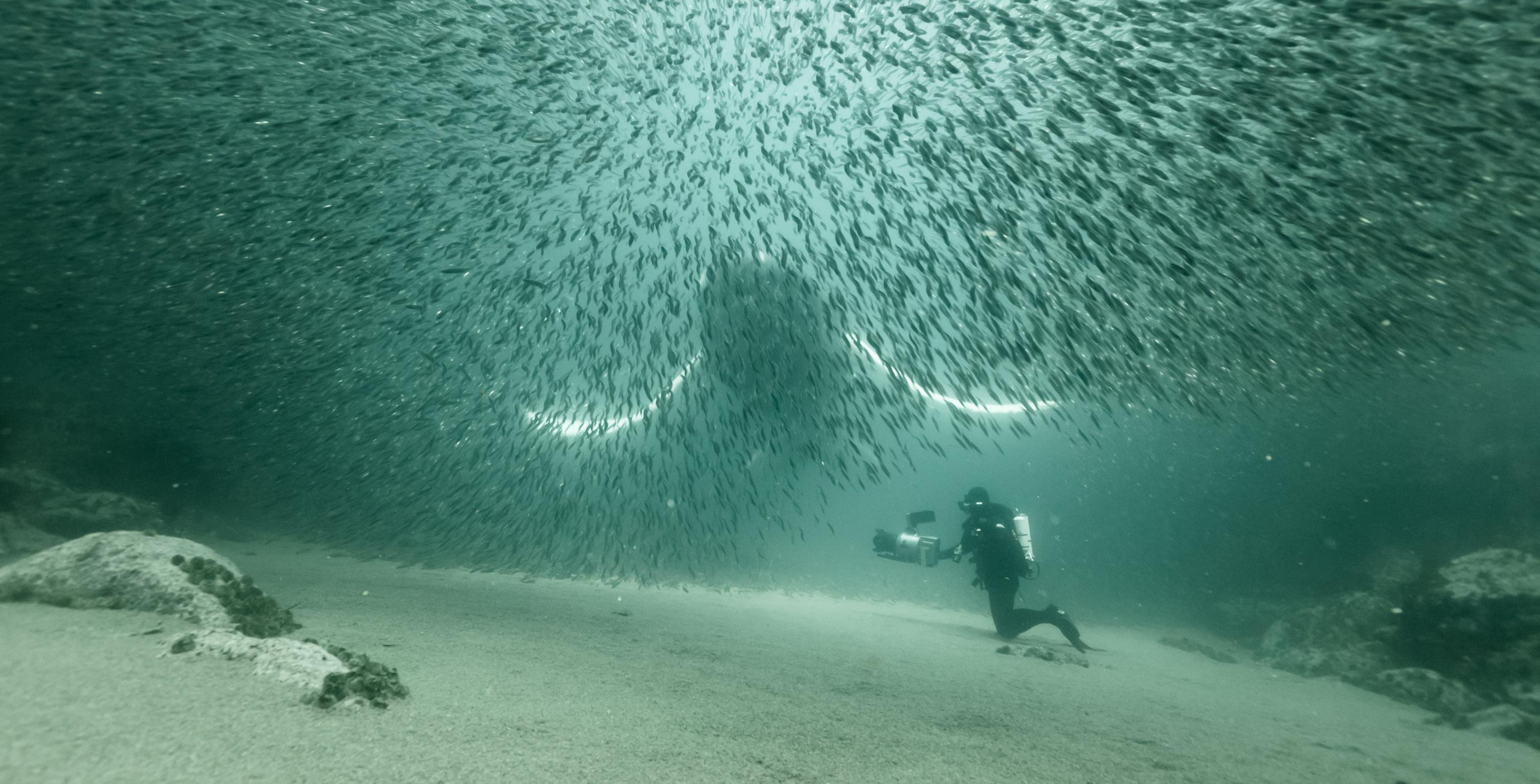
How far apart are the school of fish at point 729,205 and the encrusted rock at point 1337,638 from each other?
5363 mm

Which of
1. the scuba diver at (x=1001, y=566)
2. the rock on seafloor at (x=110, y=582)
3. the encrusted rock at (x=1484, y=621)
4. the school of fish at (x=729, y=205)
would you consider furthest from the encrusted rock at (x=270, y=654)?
the encrusted rock at (x=1484, y=621)

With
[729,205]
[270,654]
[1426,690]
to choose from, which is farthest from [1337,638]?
[270,654]

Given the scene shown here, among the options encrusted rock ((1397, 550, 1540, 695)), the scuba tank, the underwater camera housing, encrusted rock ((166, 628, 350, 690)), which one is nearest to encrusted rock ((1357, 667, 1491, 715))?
encrusted rock ((1397, 550, 1540, 695))

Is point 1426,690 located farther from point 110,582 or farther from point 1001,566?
point 110,582

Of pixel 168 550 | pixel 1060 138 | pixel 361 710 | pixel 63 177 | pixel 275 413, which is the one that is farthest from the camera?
pixel 275 413

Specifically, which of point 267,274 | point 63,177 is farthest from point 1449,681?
point 63,177

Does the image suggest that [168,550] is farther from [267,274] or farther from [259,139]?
[267,274]

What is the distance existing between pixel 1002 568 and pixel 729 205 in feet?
23.7

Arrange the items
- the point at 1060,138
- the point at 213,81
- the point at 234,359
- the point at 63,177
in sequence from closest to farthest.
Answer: the point at 1060,138 → the point at 213,81 → the point at 63,177 → the point at 234,359

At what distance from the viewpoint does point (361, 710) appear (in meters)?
3.19

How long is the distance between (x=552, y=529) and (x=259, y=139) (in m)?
8.85

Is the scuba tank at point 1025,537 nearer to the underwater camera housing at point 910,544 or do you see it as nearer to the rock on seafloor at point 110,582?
the underwater camera housing at point 910,544

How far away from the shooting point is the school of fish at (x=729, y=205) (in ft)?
23.1

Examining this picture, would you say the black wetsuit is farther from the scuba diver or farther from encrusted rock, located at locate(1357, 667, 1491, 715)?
encrusted rock, located at locate(1357, 667, 1491, 715)
